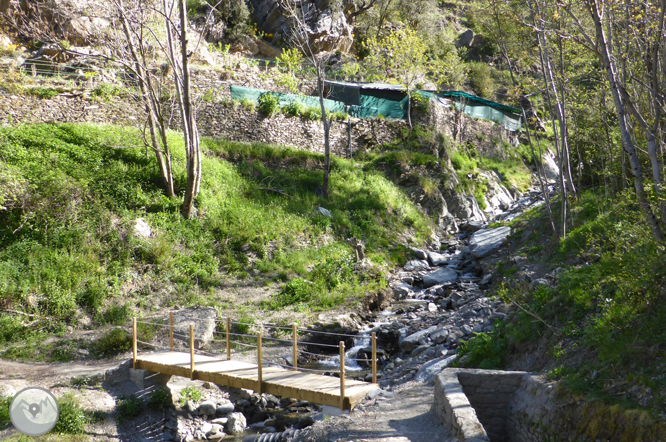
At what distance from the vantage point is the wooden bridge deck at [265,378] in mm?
7273

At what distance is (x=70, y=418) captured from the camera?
307 inches

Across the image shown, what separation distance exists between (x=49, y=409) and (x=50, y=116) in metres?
12.7

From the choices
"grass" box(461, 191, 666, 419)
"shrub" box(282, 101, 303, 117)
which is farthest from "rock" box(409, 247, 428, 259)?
"shrub" box(282, 101, 303, 117)

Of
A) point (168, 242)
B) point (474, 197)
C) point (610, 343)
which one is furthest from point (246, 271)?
point (474, 197)

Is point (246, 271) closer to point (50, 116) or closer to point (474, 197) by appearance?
point (50, 116)

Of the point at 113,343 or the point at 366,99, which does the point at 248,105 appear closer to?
the point at 366,99

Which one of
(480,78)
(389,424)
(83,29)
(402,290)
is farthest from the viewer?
(480,78)

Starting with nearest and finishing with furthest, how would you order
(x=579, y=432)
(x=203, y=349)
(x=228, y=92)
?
(x=579, y=432) < (x=203, y=349) < (x=228, y=92)

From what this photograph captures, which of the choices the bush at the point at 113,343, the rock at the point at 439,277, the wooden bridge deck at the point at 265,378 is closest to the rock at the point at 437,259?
the rock at the point at 439,277

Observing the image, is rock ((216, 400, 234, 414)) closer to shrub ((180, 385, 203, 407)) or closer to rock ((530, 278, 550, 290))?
shrub ((180, 385, 203, 407))

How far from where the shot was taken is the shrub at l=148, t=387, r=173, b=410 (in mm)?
8852

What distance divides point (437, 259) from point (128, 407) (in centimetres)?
1252

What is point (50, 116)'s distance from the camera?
16.7 metres

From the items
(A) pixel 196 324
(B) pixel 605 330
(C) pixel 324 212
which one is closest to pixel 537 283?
(B) pixel 605 330
